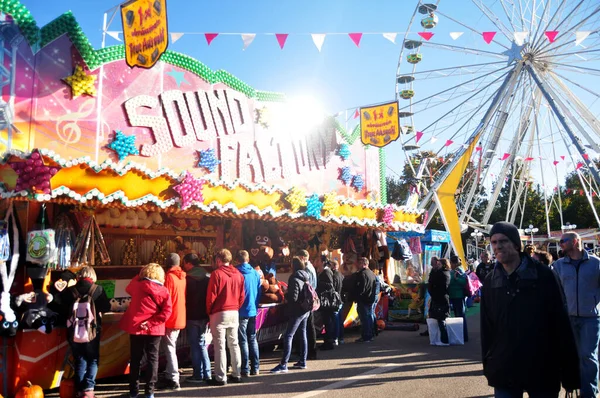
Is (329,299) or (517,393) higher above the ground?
(329,299)

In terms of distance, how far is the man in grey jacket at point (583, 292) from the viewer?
17.5 feet

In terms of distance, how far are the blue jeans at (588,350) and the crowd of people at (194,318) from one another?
3.46 meters

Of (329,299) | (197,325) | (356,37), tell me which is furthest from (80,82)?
(356,37)

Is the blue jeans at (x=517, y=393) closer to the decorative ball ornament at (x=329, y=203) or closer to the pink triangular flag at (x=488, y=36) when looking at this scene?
the decorative ball ornament at (x=329, y=203)

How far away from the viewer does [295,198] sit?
30.2 ft

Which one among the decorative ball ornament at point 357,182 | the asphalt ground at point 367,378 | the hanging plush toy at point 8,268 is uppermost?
the decorative ball ornament at point 357,182

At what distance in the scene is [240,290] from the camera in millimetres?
6930

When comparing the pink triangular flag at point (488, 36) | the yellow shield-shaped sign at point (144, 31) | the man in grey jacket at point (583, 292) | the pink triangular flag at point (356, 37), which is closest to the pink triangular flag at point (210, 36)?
the yellow shield-shaped sign at point (144, 31)

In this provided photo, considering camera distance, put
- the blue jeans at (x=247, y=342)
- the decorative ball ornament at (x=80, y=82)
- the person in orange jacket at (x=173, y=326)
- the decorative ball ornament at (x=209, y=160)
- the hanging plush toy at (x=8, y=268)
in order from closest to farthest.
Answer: the hanging plush toy at (x=8, y=268) → the person in orange jacket at (x=173, y=326) → the decorative ball ornament at (x=80, y=82) → the blue jeans at (x=247, y=342) → the decorative ball ornament at (x=209, y=160)

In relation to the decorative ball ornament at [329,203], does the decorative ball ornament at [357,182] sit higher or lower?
higher

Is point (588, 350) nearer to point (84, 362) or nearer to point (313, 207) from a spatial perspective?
point (313, 207)

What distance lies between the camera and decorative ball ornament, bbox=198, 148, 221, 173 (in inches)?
339

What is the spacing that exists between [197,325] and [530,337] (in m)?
4.72

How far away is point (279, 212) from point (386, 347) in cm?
313
